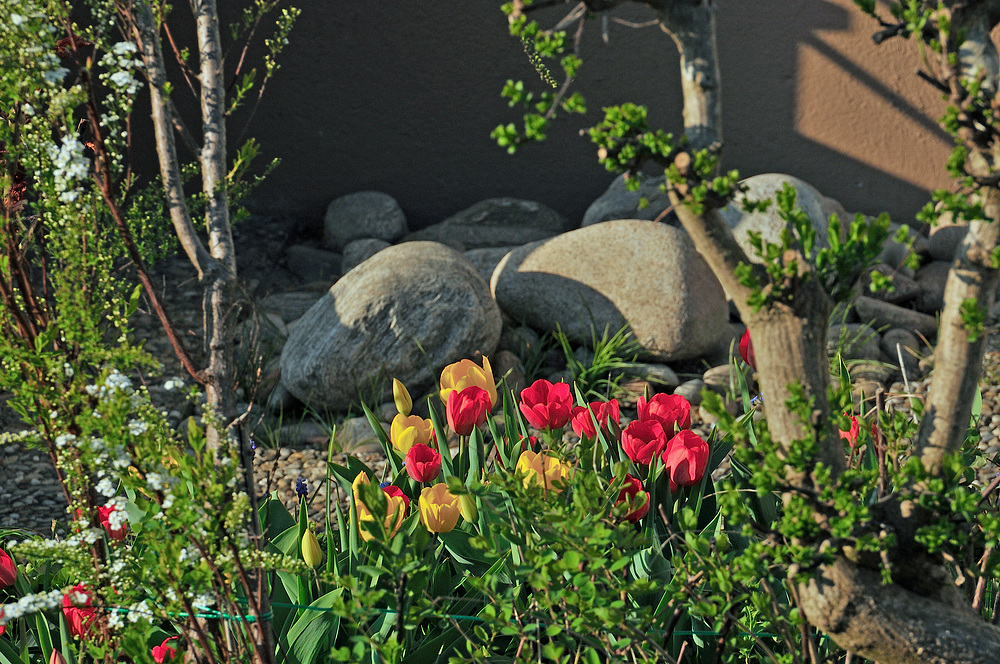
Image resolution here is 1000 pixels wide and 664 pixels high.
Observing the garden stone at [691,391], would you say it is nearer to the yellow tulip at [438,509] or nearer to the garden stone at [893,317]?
the garden stone at [893,317]

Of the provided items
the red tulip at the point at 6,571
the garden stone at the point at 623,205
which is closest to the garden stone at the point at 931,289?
the garden stone at the point at 623,205

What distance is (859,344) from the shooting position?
4051 mm

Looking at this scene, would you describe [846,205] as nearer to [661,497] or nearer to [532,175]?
[532,175]

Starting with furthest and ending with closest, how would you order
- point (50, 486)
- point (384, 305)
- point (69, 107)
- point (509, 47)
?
point (509, 47), point (384, 305), point (50, 486), point (69, 107)

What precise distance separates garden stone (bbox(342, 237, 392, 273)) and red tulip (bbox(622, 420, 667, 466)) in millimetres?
4217

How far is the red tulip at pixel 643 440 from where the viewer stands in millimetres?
1427

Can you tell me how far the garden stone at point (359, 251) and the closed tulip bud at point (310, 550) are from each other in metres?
4.26

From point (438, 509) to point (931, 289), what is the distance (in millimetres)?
4410

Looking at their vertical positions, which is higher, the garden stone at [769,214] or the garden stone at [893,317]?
the garden stone at [769,214]

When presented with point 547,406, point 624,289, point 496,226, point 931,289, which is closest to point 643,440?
point 547,406

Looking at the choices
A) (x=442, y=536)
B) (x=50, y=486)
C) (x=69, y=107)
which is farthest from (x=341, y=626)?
(x=50, y=486)

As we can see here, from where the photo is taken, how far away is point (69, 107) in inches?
38.6

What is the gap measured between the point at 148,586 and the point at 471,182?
5529 mm

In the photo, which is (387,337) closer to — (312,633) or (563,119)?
(312,633)
